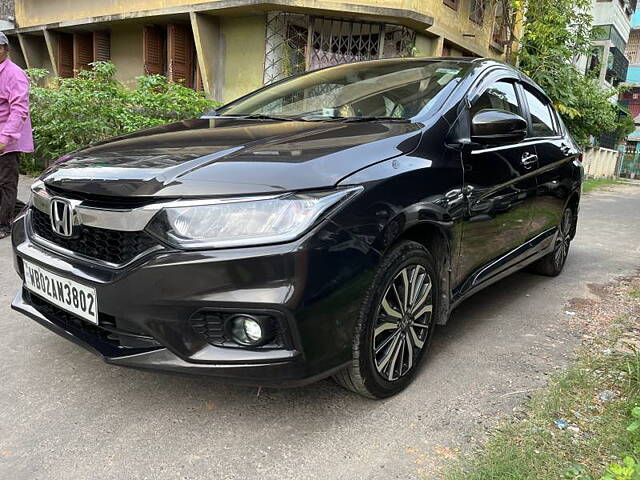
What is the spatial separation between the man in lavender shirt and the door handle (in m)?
3.95

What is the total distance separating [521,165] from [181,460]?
2.46m

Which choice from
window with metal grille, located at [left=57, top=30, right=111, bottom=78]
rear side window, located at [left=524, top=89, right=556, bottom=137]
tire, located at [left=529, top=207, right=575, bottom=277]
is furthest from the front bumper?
window with metal grille, located at [left=57, top=30, right=111, bottom=78]

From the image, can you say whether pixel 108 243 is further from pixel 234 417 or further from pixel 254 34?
pixel 254 34

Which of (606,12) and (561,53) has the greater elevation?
(606,12)

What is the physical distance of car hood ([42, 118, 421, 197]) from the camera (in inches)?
75.1

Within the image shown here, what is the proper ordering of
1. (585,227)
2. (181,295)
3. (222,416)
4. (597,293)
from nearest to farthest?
1. (181,295)
2. (222,416)
3. (597,293)
4. (585,227)

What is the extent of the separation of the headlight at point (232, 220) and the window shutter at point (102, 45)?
1208 centimetres

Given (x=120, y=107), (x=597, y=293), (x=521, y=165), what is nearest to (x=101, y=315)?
(x=521, y=165)

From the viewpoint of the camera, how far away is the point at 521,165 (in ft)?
10.7

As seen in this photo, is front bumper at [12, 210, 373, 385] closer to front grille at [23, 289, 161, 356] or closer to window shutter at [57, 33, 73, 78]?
front grille at [23, 289, 161, 356]

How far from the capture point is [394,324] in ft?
7.66

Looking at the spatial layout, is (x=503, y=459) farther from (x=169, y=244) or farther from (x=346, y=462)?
(x=169, y=244)

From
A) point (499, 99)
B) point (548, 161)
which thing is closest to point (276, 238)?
point (499, 99)

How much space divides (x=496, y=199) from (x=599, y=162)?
2490cm
